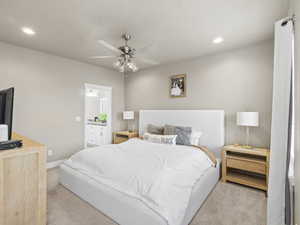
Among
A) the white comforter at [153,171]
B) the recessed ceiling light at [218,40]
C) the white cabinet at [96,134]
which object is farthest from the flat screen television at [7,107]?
the white cabinet at [96,134]

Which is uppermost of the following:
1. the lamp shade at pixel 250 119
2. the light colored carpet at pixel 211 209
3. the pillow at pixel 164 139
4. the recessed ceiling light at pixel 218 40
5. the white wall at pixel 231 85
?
the recessed ceiling light at pixel 218 40

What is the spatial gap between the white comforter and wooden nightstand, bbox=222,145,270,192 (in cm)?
49

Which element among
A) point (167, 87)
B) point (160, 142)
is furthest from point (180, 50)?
point (160, 142)

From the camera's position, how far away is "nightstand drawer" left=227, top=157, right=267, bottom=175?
99.0 inches

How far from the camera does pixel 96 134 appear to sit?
5.56 metres

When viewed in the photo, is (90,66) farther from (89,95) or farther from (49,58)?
(89,95)

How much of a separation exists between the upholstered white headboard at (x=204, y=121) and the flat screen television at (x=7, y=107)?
3.15 meters

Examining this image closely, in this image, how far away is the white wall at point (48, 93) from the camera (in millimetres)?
3006

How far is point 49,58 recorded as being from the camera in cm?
344

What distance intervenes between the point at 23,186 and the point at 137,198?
1.04 meters

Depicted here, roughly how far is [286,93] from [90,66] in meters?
4.22

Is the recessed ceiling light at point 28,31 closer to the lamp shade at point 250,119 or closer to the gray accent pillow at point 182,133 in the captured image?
the gray accent pillow at point 182,133

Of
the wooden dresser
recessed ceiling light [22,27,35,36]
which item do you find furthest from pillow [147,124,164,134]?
recessed ceiling light [22,27,35,36]

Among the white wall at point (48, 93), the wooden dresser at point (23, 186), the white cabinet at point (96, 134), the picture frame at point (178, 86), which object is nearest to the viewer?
the wooden dresser at point (23, 186)
